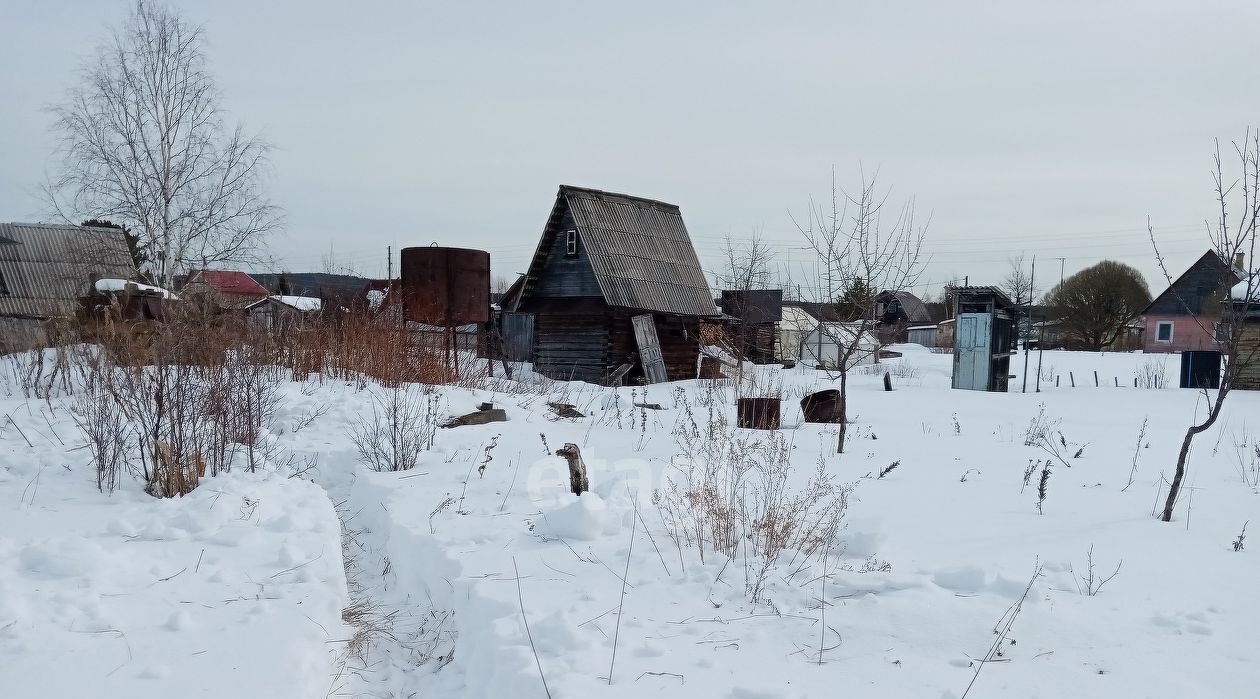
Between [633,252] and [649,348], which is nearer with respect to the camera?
[649,348]

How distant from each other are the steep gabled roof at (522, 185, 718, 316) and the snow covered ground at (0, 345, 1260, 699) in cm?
1215

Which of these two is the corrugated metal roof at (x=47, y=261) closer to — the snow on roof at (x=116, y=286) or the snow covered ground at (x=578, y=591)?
the snow on roof at (x=116, y=286)

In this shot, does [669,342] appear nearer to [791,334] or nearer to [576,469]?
[576,469]

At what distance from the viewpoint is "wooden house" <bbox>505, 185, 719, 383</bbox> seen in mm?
18812

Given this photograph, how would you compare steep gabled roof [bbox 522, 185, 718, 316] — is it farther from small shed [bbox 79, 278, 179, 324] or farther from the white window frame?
the white window frame

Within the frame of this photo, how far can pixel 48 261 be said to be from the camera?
22.2 meters

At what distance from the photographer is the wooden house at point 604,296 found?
18812 millimetres

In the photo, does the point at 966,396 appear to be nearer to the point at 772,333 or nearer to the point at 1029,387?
the point at 1029,387

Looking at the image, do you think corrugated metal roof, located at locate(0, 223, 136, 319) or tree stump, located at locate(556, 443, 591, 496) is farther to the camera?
corrugated metal roof, located at locate(0, 223, 136, 319)

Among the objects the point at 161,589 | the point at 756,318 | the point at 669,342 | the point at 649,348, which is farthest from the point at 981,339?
the point at 161,589

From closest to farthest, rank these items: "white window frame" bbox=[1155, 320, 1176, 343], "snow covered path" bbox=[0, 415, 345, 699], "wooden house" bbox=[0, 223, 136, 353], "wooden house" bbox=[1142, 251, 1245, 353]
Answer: "snow covered path" bbox=[0, 415, 345, 699] < "wooden house" bbox=[0, 223, 136, 353] < "wooden house" bbox=[1142, 251, 1245, 353] < "white window frame" bbox=[1155, 320, 1176, 343]

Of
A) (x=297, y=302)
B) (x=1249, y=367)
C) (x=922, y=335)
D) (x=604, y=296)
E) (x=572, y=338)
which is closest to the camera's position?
(x=604, y=296)

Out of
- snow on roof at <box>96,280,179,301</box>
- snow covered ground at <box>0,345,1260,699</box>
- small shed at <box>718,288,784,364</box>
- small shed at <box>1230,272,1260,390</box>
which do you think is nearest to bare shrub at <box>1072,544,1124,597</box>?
snow covered ground at <box>0,345,1260,699</box>

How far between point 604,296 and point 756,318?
49.6 ft
